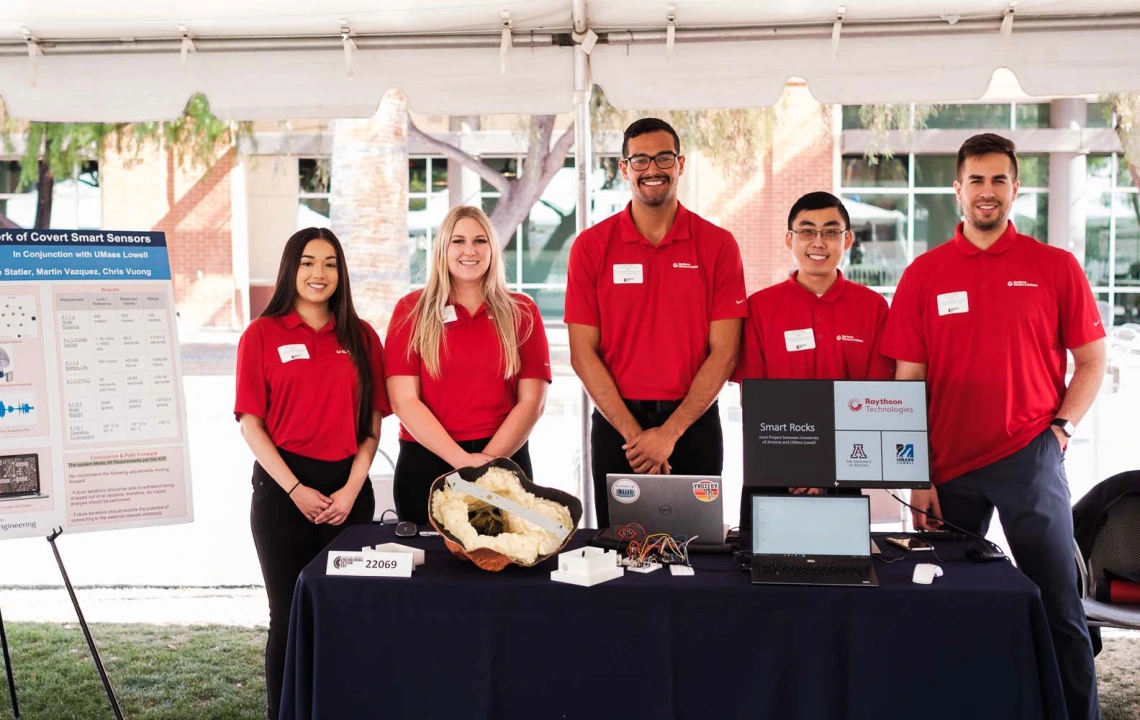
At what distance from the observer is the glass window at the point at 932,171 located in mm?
16219

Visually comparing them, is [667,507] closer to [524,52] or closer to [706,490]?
[706,490]

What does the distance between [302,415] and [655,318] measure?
119cm

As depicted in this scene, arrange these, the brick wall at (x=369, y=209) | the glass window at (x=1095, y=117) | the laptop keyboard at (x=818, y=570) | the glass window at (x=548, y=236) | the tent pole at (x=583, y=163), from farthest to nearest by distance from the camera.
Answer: the glass window at (x=548, y=236) → the glass window at (x=1095, y=117) → the brick wall at (x=369, y=209) → the tent pole at (x=583, y=163) → the laptop keyboard at (x=818, y=570)

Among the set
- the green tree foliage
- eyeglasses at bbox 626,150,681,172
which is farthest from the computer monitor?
the green tree foliage

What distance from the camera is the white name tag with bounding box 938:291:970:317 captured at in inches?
124

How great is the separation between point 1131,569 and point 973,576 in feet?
3.91

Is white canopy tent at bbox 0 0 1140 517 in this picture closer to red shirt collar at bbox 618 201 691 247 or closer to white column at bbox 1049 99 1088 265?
red shirt collar at bbox 618 201 691 247

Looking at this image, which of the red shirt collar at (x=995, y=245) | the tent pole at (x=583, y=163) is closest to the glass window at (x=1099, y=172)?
the tent pole at (x=583, y=163)

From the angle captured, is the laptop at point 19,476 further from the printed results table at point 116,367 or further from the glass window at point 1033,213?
the glass window at point 1033,213

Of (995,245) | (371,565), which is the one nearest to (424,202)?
(995,245)

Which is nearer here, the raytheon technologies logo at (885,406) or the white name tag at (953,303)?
the raytheon technologies logo at (885,406)

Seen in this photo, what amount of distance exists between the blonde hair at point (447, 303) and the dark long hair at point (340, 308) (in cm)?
17

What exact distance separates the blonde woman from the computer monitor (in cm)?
83

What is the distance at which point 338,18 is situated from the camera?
3740 millimetres
